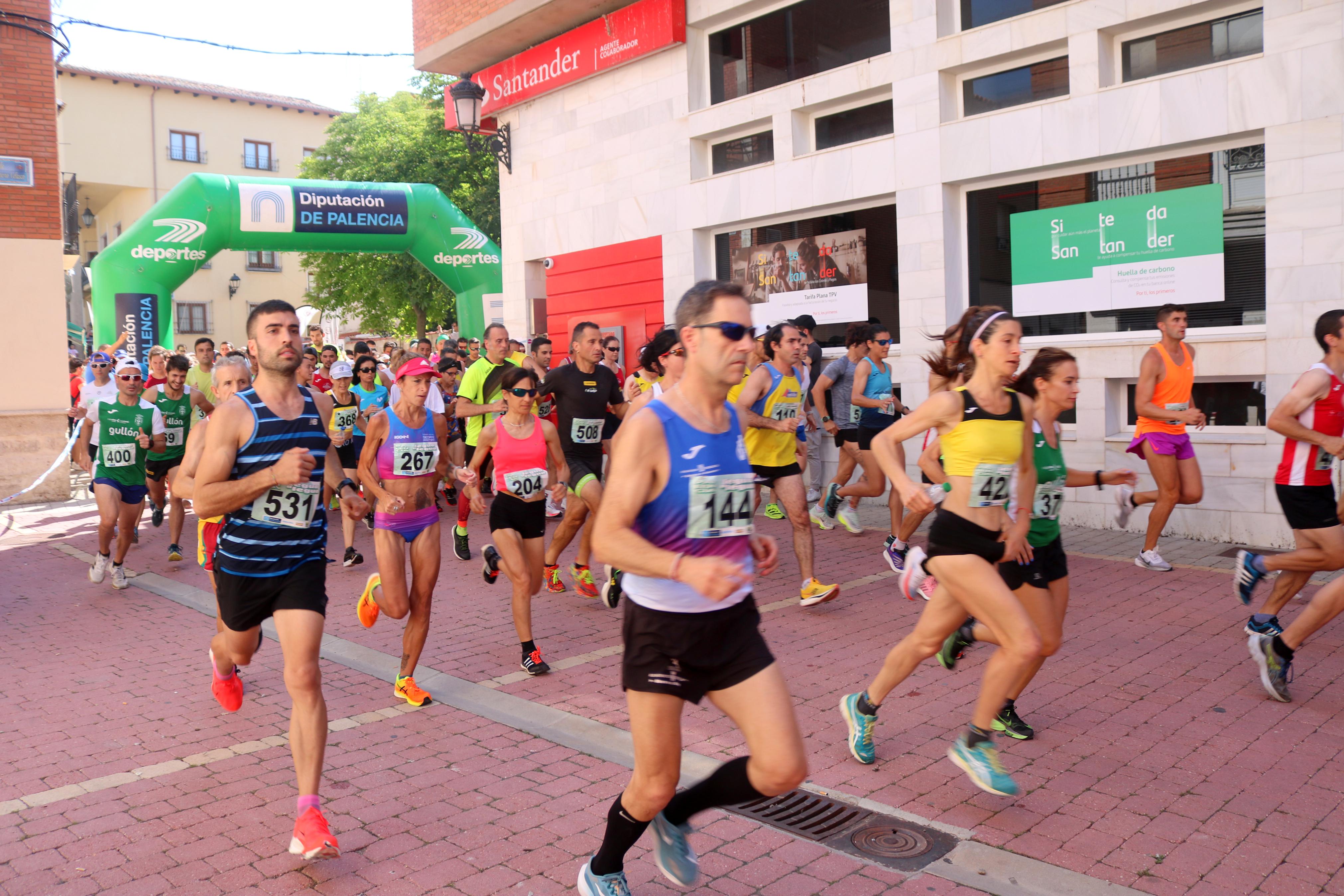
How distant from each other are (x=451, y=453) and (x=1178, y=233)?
8449 mm

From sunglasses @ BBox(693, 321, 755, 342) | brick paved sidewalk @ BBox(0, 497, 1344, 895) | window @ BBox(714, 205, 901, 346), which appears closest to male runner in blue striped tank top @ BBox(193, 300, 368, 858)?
brick paved sidewalk @ BBox(0, 497, 1344, 895)

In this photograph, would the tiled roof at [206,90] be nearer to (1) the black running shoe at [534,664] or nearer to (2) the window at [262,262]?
(2) the window at [262,262]

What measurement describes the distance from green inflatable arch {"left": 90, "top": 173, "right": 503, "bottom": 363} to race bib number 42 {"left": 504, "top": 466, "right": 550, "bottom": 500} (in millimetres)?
12453

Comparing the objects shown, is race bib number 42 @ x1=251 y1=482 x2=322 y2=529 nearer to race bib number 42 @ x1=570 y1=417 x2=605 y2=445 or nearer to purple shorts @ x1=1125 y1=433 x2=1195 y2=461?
race bib number 42 @ x1=570 y1=417 x2=605 y2=445

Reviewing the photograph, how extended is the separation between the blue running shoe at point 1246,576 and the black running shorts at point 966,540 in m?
2.46

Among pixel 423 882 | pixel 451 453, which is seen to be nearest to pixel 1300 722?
pixel 423 882

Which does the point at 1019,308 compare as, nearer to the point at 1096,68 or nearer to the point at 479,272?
the point at 1096,68

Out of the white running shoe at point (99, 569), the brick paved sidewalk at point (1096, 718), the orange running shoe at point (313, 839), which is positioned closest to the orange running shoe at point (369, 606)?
the brick paved sidewalk at point (1096, 718)

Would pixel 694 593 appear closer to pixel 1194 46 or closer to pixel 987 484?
pixel 987 484

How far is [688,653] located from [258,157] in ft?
180

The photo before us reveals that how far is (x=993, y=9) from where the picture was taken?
11.1 meters

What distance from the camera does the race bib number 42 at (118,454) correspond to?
9328 millimetres

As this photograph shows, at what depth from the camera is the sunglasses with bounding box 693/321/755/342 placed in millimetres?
3230

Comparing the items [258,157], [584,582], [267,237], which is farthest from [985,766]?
[258,157]
